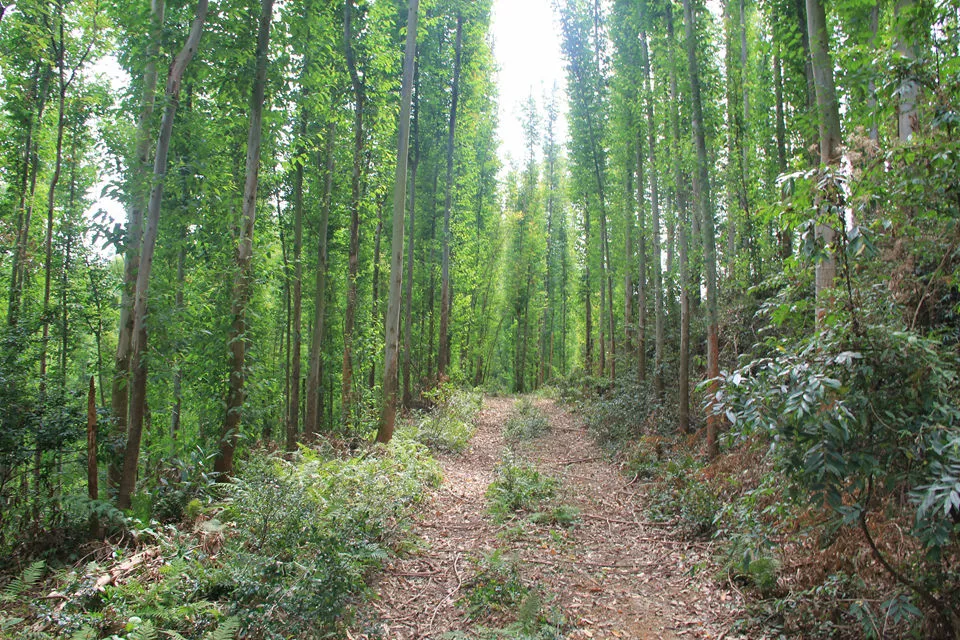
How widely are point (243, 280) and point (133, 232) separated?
1722mm

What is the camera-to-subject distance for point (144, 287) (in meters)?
5.35

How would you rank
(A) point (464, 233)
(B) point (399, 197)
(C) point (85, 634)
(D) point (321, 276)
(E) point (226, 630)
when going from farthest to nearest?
(A) point (464, 233)
(D) point (321, 276)
(B) point (399, 197)
(E) point (226, 630)
(C) point (85, 634)

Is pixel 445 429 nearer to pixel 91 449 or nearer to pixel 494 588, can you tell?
pixel 494 588

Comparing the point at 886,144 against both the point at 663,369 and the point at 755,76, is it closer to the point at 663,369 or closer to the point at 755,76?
the point at 663,369

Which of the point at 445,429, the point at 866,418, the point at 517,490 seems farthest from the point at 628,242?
the point at 866,418

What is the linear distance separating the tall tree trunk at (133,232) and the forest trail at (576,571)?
389 centimetres

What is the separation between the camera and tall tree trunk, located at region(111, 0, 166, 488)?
17.8 feet

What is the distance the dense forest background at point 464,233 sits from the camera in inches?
113

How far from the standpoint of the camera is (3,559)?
4.30 metres

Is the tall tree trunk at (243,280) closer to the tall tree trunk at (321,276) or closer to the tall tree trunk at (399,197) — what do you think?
the tall tree trunk at (399,197)

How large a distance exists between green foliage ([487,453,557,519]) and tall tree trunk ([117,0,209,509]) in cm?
420

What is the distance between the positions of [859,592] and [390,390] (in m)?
7.27

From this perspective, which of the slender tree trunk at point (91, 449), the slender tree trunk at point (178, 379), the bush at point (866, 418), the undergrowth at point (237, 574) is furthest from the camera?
the slender tree trunk at point (178, 379)

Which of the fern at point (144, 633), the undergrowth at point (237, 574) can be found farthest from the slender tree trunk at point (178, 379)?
the fern at point (144, 633)
